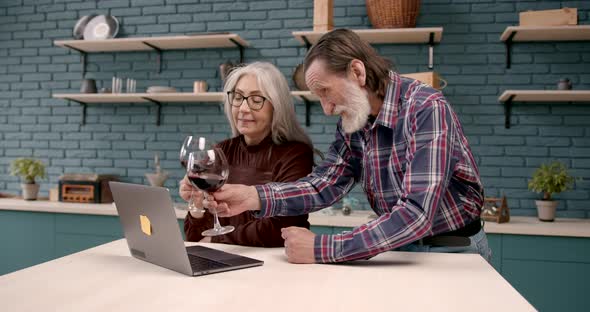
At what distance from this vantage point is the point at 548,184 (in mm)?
3352

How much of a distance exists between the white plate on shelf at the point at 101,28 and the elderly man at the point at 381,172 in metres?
3.03

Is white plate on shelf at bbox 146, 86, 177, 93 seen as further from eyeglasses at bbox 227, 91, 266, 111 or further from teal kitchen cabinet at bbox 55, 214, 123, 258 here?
eyeglasses at bbox 227, 91, 266, 111

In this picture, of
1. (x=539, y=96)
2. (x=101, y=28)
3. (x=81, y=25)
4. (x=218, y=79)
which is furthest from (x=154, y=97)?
(x=539, y=96)

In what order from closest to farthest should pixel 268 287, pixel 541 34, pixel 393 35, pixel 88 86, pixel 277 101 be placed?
pixel 268 287
pixel 277 101
pixel 541 34
pixel 393 35
pixel 88 86

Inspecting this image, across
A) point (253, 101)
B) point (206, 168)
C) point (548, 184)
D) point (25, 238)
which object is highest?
point (253, 101)

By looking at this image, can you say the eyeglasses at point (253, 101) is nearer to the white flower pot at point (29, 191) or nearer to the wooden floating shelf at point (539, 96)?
the wooden floating shelf at point (539, 96)

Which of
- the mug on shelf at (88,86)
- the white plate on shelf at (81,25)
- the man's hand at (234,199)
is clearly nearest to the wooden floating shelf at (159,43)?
the white plate on shelf at (81,25)

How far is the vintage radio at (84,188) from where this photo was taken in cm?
398

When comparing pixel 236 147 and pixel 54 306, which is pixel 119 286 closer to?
pixel 54 306

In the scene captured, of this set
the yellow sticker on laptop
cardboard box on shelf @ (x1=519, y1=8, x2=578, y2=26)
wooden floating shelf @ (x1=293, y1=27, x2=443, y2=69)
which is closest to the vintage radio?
wooden floating shelf @ (x1=293, y1=27, x2=443, y2=69)

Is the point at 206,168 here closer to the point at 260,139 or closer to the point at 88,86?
the point at 260,139

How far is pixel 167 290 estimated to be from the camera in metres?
1.15

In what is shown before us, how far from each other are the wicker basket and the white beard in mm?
2059

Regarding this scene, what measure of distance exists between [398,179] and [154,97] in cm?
279
